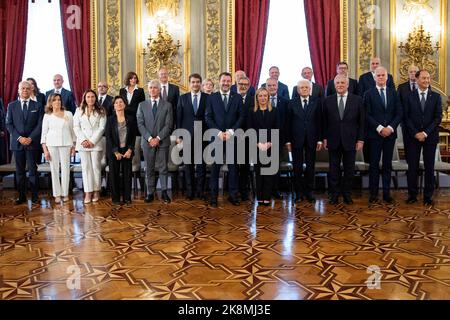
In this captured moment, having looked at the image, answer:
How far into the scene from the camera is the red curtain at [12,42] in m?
9.04

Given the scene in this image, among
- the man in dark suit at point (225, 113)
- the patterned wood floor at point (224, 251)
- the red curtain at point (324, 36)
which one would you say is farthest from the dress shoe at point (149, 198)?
the red curtain at point (324, 36)

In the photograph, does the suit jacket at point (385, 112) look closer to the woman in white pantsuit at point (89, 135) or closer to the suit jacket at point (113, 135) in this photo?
the suit jacket at point (113, 135)

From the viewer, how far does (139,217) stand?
5660 millimetres

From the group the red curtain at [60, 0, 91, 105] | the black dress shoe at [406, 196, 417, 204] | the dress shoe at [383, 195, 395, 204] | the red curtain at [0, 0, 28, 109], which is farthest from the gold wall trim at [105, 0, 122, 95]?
the black dress shoe at [406, 196, 417, 204]

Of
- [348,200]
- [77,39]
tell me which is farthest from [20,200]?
[348,200]

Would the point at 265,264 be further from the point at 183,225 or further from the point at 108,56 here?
→ the point at 108,56

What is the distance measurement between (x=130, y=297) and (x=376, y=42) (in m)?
7.26

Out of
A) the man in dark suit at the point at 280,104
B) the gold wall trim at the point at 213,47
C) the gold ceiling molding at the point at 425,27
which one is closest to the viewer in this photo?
the man in dark suit at the point at 280,104

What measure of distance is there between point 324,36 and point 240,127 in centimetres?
357

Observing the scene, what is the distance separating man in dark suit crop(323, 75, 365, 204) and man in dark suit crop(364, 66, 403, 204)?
0.17 m

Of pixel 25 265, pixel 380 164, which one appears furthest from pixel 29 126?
pixel 380 164

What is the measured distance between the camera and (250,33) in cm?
898

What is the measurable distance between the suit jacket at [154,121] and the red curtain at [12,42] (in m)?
3.78

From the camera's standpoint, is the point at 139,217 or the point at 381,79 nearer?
the point at 139,217
